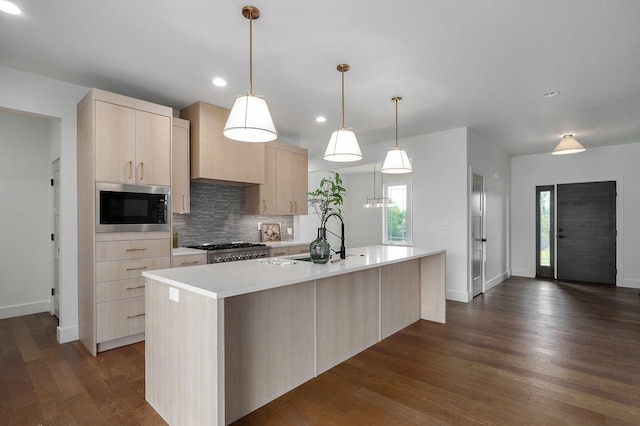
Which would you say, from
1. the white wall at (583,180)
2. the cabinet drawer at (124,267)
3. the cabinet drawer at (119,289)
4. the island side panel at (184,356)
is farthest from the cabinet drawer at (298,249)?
the white wall at (583,180)

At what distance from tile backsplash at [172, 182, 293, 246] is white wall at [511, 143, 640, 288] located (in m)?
5.46

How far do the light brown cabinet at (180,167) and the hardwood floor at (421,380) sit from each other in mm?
1529

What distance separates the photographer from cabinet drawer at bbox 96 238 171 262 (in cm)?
309

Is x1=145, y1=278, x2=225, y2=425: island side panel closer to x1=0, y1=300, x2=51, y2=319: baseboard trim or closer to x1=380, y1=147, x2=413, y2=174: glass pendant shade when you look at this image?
x1=380, y1=147, x2=413, y2=174: glass pendant shade

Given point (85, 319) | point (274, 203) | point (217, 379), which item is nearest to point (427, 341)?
point (217, 379)

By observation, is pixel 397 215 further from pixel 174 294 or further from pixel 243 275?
pixel 174 294

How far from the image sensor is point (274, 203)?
4969 millimetres

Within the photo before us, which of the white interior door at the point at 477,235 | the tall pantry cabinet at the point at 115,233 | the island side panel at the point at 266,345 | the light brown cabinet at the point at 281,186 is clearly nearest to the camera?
the island side panel at the point at 266,345

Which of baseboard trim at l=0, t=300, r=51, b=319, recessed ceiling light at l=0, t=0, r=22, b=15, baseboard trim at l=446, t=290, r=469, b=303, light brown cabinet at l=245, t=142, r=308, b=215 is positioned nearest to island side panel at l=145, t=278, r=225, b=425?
recessed ceiling light at l=0, t=0, r=22, b=15

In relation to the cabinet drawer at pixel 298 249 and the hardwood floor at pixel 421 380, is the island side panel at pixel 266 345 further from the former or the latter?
the cabinet drawer at pixel 298 249

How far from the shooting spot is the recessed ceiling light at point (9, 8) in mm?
2109

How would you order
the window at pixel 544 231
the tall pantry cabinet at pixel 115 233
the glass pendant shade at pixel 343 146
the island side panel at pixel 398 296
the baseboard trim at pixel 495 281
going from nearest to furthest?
the glass pendant shade at pixel 343 146, the tall pantry cabinet at pixel 115 233, the island side panel at pixel 398 296, the baseboard trim at pixel 495 281, the window at pixel 544 231

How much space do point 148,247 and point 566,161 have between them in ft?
24.6

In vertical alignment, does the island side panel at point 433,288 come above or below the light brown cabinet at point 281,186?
below
